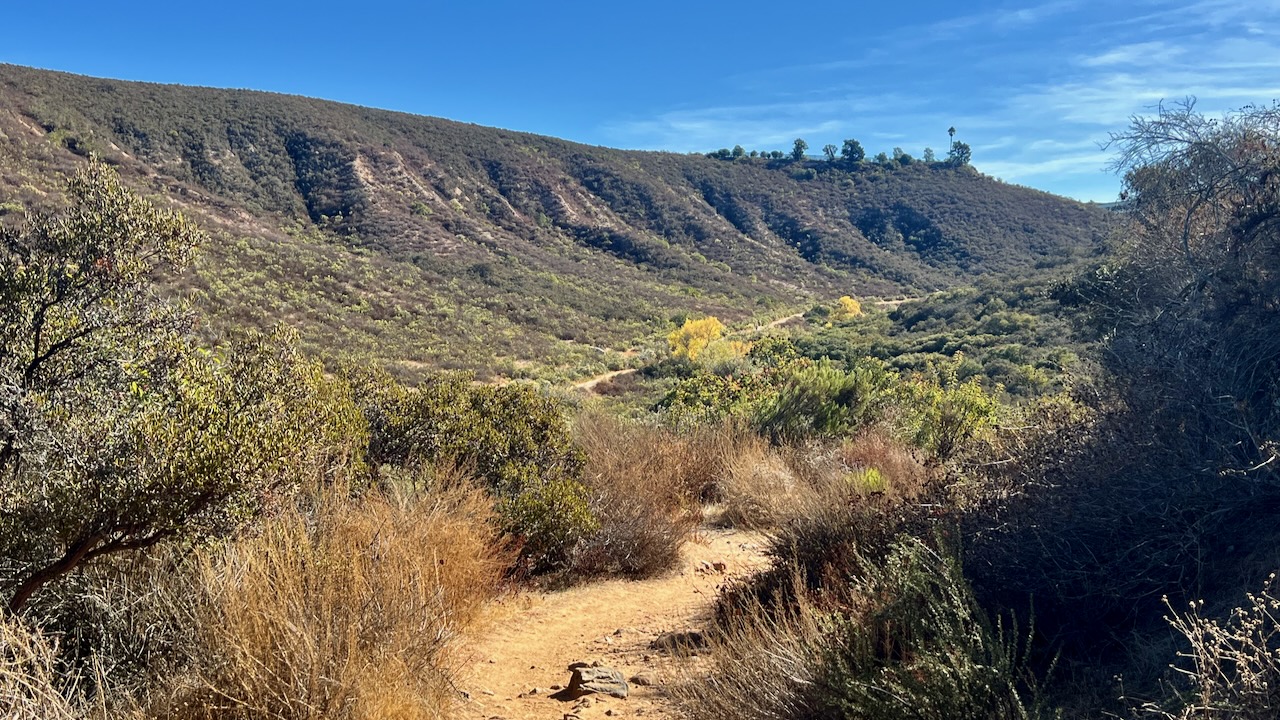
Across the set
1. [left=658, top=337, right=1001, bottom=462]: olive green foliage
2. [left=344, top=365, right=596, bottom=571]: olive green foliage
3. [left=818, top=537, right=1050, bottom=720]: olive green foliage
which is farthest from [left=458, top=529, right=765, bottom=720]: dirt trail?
[left=658, top=337, right=1001, bottom=462]: olive green foliage

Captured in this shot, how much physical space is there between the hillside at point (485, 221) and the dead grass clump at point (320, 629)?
17.1 metres

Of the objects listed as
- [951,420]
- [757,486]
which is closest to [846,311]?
[951,420]

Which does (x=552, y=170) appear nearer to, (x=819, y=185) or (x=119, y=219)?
(x=819, y=185)

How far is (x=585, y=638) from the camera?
15.5 feet

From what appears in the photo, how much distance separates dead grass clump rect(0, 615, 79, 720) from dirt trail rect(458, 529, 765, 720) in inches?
64.5

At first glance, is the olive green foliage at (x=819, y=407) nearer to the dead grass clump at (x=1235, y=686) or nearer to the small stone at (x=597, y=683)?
the small stone at (x=597, y=683)

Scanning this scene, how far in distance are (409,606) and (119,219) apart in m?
2.27

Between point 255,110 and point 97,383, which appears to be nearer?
point 97,383

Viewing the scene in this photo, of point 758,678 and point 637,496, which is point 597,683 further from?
point 637,496

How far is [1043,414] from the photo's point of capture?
4941mm

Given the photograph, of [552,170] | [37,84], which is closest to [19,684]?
[37,84]

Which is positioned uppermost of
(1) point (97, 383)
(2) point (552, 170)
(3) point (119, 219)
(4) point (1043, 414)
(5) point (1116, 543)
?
(2) point (552, 170)

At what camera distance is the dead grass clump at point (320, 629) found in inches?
108

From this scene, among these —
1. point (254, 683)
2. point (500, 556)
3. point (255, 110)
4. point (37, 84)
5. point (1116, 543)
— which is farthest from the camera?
point (255, 110)
